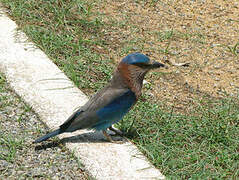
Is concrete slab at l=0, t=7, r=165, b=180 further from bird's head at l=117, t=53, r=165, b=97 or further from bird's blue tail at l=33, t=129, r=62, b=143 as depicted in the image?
bird's head at l=117, t=53, r=165, b=97

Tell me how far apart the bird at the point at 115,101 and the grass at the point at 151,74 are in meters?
0.34

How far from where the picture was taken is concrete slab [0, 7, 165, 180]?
4082 mm

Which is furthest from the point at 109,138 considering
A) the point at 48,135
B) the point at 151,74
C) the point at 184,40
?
the point at 184,40

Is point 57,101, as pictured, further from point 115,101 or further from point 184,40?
point 184,40

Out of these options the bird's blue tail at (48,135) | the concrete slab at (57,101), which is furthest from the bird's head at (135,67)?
the bird's blue tail at (48,135)

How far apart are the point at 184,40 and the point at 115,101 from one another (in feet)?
6.89

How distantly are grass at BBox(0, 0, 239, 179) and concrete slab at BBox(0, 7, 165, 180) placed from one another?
13 cm

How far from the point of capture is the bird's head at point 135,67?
4.27 m

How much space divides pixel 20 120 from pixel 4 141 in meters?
0.35

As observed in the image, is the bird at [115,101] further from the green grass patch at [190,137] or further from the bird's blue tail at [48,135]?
the green grass patch at [190,137]

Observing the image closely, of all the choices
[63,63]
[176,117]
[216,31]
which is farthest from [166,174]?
[216,31]

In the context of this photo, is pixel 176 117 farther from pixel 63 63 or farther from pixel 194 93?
pixel 63 63

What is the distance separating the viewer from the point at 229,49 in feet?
19.3

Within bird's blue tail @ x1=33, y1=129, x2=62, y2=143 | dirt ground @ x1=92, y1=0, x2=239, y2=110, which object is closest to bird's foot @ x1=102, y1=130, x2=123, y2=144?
bird's blue tail @ x1=33, y1=129, x2=62, y2=143
